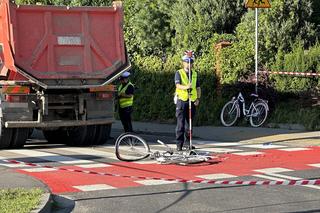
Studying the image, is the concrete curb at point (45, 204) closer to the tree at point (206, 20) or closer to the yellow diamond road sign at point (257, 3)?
the yellow diamond road sign at point (257, 3)

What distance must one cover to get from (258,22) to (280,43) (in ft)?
3.05

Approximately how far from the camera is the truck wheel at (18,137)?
13773 mm

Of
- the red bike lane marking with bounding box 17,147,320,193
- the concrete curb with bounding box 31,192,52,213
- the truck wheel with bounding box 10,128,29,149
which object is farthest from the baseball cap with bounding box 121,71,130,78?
the concrete curb with bounding box 31,192,52,213

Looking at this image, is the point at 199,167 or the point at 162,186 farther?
the point at 199,167

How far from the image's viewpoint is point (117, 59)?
14.3 meters

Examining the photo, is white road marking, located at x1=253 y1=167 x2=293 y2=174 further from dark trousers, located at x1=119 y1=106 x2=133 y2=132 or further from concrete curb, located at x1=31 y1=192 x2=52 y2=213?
concrete curb, located at x1=31 y1=192 x2=52 y2=213

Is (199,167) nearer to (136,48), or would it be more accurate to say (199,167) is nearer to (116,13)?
(116,13)

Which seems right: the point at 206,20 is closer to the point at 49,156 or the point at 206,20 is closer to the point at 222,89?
the point at 222,89

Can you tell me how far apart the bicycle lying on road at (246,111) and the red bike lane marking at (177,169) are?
515 centimetres

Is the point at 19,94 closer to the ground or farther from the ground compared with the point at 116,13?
closer to the ground

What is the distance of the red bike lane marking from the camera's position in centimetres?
953

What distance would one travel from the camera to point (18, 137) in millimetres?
13820

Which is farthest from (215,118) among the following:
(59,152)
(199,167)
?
(199,167)

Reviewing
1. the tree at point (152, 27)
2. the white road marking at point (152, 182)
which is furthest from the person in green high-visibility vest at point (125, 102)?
the tree at point (152, 27)
